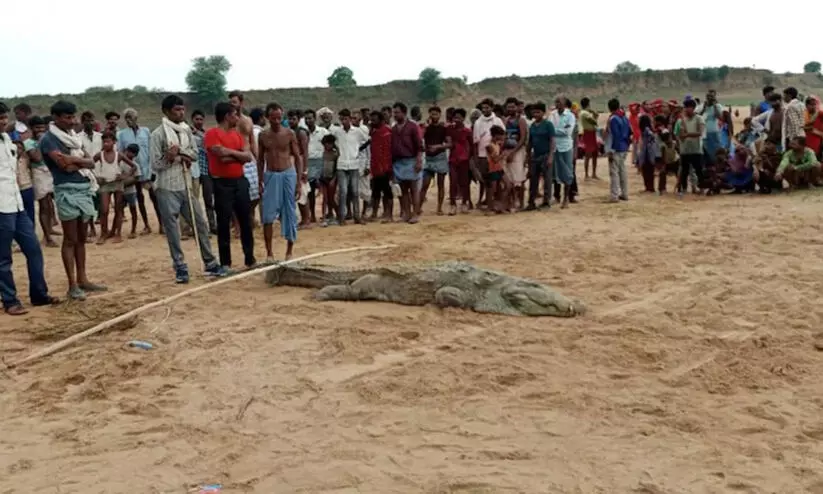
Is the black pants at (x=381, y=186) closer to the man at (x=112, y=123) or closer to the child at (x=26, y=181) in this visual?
the man at (x=112, y=123)

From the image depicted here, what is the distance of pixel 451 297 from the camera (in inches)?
246

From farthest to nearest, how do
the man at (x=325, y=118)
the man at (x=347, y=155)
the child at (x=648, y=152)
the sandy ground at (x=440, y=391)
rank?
the child at (x=648, y=152) → the man at (x=325, y=118) → the man at (x=347, y=155) → the sandy ground at (x=440, y=391)

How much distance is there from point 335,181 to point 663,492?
9.07 metres

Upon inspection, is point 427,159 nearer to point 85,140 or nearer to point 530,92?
point 85,140

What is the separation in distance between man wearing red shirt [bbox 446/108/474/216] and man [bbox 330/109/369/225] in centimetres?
148

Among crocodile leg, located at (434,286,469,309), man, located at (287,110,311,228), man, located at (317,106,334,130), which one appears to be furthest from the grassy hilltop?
crocodile leg, located at (434,286,469,309)

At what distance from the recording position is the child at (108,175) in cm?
1069

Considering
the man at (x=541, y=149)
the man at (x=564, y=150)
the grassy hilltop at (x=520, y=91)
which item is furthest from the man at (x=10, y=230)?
the grassy hilltop at (x=520, y=91)

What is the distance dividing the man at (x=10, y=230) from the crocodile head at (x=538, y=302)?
4.39 metres

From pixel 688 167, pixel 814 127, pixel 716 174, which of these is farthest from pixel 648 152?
pixel 814 127

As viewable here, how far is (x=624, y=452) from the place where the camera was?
140 inches

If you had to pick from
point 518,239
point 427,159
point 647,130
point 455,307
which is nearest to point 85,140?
point 427,159

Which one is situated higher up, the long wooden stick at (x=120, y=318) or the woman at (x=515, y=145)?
the woman at (x=515, y=145)

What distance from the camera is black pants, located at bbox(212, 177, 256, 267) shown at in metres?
7.66
